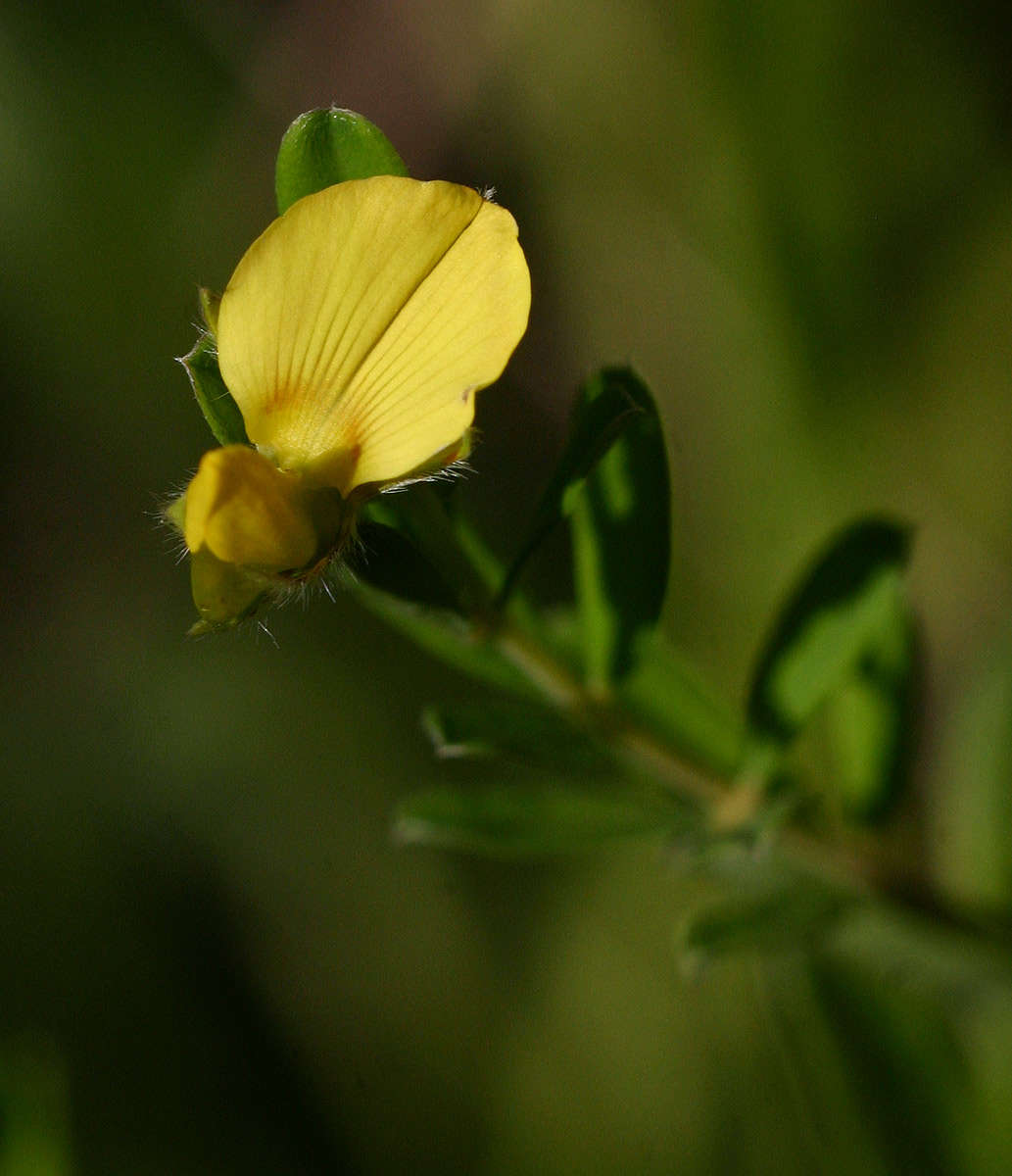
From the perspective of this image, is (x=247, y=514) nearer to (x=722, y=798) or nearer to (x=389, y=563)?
(x=389, y=563)

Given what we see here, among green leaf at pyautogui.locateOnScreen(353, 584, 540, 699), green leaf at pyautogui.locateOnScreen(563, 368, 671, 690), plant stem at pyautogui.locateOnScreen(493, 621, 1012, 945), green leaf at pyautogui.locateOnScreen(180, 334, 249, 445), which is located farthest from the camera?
green leaf at pyautogui.locateOnScreen(353, 584, 540, 699)

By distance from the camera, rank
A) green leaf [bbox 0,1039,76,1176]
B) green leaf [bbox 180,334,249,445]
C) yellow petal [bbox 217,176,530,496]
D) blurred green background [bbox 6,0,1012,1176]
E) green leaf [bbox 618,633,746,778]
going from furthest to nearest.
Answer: blurred green background [bbox 6,0,1012,1176], green leaf [bbox 0,1039,76,1176], green leaf [bbox 618,633,746,778], green leaf [bbox 180,334,249,445], yellow petal [bbox 217,176,530,496]

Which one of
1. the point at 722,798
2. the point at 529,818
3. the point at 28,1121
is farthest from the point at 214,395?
the point at 28,1121

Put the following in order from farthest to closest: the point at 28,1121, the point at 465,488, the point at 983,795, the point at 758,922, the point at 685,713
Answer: the point at 465,488 < the point at 983,795 < the point at 28,1121 < the point at 685,713 < the point at 758,922

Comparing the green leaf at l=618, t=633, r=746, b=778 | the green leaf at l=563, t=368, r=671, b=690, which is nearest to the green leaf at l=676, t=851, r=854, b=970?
the green leaf at l=618, t=633, r=746, b=778

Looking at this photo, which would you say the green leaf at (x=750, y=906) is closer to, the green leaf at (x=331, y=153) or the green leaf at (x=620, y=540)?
the green leaf at (x=620, y=540)

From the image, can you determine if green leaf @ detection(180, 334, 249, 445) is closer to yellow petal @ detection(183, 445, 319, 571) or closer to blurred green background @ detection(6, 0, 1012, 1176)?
yellow petal @ detection(183, 445, 319, 571)

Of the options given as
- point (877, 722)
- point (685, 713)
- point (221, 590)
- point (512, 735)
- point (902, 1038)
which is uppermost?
point (221, 590)

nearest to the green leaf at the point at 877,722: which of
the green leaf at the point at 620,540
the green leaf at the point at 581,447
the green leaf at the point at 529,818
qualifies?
the green leaf at the point at 529,818
